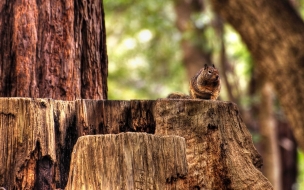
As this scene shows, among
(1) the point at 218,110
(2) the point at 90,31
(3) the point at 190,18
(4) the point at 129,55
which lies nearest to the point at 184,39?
(3) the point at 190,18

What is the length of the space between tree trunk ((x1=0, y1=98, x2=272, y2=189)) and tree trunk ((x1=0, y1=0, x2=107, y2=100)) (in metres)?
0.67

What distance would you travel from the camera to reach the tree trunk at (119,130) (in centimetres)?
309

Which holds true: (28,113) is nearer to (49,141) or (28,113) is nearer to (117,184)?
(49,141)

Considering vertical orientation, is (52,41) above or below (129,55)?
below

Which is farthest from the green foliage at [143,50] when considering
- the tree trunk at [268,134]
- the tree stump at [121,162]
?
the tree stump at [121,162]

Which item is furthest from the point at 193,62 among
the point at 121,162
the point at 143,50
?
the point at 121,162

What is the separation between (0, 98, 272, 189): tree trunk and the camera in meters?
3.09

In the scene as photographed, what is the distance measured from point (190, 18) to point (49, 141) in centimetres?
892

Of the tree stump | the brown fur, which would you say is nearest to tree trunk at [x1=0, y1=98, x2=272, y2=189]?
the tree stump

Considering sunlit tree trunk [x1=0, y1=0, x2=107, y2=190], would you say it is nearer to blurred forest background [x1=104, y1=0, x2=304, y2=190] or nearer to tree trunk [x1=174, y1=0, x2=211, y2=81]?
blurred forest background [x1=104, y1=0, x2=304, y2=190]

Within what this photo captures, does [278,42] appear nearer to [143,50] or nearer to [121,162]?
[121,162]

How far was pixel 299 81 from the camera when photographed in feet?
21.6

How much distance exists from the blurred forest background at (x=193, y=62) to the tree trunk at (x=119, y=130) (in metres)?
5.66

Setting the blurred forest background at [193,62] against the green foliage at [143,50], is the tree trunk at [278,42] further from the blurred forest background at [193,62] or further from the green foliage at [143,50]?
the green foliage at [143,50]
